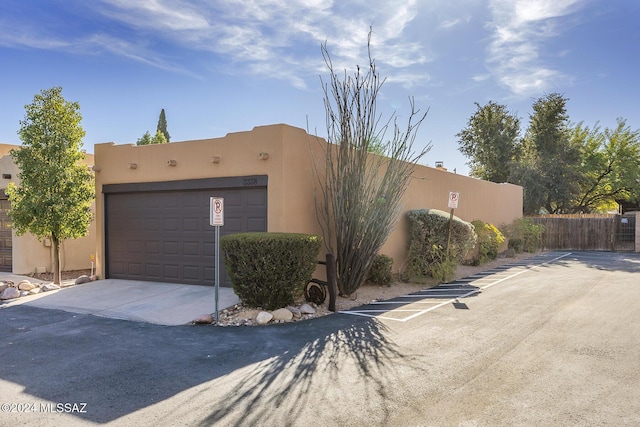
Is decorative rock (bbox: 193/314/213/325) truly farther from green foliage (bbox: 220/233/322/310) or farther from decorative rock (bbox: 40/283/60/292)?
decorative rock (bbox: 40/283/60/292)

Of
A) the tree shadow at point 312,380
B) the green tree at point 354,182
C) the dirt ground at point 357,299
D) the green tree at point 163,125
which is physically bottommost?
the dirt ground at point 357,299

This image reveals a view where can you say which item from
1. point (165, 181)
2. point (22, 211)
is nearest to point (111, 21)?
point (165, 181)

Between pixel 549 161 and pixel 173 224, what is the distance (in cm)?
2552

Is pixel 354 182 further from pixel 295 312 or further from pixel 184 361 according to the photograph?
pixel 184 361

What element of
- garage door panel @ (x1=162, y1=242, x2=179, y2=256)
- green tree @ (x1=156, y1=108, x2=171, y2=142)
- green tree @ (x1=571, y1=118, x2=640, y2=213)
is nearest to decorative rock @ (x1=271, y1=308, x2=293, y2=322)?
garage door panel @ (x1=162, y1=242, x2=179, y2=256)

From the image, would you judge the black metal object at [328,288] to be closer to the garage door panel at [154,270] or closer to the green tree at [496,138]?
the garage door panel at [154,270]

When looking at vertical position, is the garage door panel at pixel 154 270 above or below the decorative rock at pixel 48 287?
above

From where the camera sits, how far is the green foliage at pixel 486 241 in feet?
52.9

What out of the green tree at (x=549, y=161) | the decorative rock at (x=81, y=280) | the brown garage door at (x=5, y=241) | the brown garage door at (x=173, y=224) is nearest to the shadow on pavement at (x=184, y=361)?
the brown garage door at (x=173, y=224)

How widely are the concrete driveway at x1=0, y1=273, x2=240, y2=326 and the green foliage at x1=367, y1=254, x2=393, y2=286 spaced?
11.7 feet

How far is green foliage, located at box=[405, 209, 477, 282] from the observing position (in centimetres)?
1212

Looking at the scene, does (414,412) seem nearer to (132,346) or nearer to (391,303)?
(132,346)

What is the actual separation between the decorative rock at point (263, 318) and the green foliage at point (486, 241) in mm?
10558

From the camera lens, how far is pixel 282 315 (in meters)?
7.70
